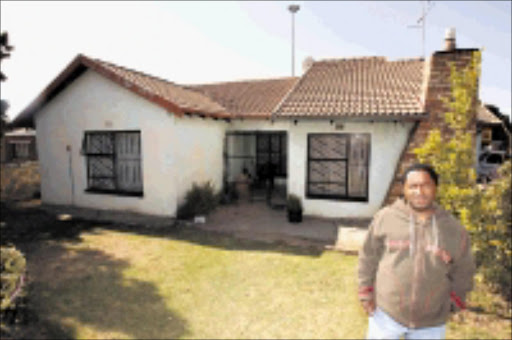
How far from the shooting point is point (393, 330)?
2434 mm

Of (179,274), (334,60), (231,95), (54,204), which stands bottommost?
(179,274)

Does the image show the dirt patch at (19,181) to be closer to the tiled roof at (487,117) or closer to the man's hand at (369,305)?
the man's hand at (369,305)

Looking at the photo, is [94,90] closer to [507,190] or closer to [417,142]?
[417,142]

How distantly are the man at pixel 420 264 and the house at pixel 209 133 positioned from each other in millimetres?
5671

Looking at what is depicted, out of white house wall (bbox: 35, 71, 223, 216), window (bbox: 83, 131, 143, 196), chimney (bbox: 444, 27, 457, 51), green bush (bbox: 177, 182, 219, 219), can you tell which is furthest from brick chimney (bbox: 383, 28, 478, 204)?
window (bbox: 83, 131, 143, 196)

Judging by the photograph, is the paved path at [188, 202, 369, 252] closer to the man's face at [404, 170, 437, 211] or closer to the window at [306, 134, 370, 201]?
the window at [306, 134, 370, 201]

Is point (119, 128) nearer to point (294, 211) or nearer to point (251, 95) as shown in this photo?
point (294, 211)

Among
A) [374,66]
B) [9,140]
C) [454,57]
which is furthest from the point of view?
[9,140]

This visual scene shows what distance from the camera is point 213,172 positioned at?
1098 cm

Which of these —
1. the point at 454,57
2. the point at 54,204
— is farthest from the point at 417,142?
the point at 54,204

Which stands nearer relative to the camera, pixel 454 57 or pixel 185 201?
pixel 454 57

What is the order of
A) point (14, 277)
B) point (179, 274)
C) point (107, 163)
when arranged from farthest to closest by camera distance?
point (107, 163) → point (179, 274) → point (14, 277)

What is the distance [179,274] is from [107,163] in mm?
5950

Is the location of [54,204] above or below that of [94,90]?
below
